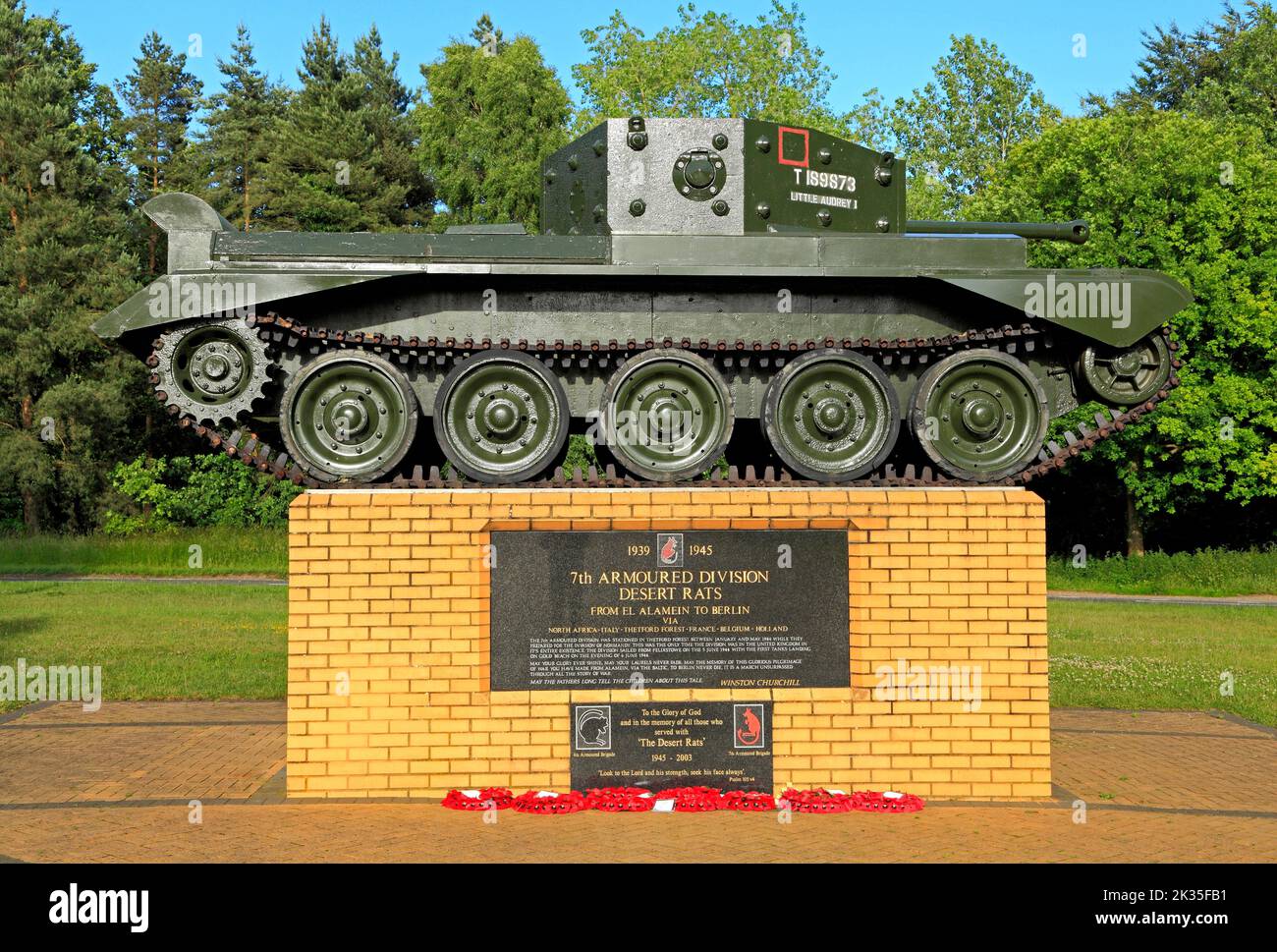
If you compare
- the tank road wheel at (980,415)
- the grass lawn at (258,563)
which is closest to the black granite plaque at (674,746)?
the tank road wheel at (980,415)

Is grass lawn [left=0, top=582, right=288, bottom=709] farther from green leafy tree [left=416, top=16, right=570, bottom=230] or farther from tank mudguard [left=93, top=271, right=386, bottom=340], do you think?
green leafy tree [left=416, top=16, right=570, bottom=230]

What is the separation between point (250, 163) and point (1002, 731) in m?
43.3

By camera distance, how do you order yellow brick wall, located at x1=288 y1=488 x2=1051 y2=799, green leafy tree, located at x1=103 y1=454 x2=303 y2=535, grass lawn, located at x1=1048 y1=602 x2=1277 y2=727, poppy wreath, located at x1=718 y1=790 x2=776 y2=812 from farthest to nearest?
1. green leafy tree, located at x1=103 y1=454 x2=303 y2=535
2. grass lawn, located at x1=1048 y1=602 x2=1277 y2=727
3. yellow brick wall, located at x1=288 y1=488 x2=1051 y2=799
4. poppy wreath, located at x1=718 y1=790 x2=776 y2=812

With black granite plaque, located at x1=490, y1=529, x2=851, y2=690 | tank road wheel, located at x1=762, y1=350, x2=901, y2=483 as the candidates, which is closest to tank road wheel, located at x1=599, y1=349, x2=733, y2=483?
tank road wheel, located at x1=762, y1=350, x2=901, y2=483

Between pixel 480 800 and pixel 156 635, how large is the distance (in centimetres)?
1313

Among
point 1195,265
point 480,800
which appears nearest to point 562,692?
point 480,800

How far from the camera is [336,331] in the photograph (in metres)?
10.5

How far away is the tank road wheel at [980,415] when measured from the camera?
10.6 m

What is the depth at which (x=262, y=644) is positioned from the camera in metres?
19.7

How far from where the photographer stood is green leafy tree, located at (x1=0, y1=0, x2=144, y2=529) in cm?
3750

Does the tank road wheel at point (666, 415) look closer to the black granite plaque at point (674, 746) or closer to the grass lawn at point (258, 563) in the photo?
the black granite plaque at point (674, 746)

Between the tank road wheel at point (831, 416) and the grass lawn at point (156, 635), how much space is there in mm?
7842

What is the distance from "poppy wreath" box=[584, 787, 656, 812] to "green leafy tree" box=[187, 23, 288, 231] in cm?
3688

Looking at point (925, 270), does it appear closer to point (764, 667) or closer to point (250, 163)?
point (764, 667)
